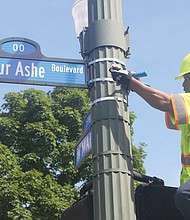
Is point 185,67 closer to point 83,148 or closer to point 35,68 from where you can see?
point 83,148

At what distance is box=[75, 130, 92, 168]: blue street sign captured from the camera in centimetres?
386

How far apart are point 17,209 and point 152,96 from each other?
43.3ft

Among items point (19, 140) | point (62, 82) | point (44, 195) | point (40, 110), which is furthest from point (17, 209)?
point (62, 82)

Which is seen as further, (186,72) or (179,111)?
(186,72)

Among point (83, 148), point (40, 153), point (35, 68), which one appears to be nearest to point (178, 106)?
point (83, 148)

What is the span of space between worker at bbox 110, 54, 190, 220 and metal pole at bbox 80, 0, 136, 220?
17 cm

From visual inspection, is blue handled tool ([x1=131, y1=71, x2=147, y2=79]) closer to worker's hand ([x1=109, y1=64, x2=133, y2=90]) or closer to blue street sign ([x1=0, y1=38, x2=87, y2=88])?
worker's hand ([x1=109, y1=64, x2=133, y2=90])

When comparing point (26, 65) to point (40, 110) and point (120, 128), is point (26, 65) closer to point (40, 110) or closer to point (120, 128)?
point (120, 128)

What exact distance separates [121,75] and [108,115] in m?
0.29

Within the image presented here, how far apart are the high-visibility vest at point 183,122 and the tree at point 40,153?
1296 centimetres

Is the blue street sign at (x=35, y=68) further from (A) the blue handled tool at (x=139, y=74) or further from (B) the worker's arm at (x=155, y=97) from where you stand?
(B) the worker's arm at (x=155, y=97)

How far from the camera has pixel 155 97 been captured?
314 centimetres

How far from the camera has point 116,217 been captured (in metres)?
3.12

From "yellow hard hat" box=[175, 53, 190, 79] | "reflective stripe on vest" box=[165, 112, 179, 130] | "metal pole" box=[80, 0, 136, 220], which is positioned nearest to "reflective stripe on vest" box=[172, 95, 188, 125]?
"reflective stripe on vest" box=[165, 112, 179, 130]
